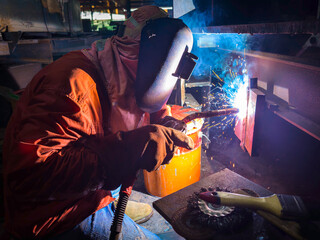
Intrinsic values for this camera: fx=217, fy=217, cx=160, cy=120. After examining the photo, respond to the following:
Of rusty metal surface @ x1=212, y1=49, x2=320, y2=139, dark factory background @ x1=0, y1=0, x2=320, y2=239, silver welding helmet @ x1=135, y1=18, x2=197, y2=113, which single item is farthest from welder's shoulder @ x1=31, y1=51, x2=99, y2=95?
rusty metal surface @ x1=212, y1=49, x2=320, y2=139

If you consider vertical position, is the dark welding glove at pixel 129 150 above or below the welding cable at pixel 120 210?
above

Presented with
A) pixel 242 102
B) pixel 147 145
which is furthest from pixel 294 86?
pixel 147 145

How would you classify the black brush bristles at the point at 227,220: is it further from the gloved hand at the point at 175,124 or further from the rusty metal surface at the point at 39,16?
the rusty metal surface at the point at 39,16

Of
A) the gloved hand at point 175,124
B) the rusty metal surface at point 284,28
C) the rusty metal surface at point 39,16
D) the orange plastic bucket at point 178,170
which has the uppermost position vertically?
the rusty metal surface at point 39,16

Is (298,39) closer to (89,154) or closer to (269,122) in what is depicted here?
(269,122)

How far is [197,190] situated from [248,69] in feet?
7.03

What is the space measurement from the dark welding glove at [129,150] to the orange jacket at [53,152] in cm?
3

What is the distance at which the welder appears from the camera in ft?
3.55

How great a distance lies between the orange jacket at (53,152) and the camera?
1068 millimetres

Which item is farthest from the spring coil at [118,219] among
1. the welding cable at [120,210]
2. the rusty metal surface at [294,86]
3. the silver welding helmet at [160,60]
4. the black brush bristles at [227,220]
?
the rusty metal surface at [294,86]

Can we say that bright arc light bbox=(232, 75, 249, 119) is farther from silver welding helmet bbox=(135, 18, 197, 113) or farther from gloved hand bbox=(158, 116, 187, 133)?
silver welding helmet bbox=(135, 18, 197, 113)

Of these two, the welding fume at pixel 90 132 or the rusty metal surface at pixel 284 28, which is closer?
the rusty metal surface at pixel 284 28

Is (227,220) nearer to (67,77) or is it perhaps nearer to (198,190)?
(198,190)

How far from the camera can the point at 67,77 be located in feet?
3.87
